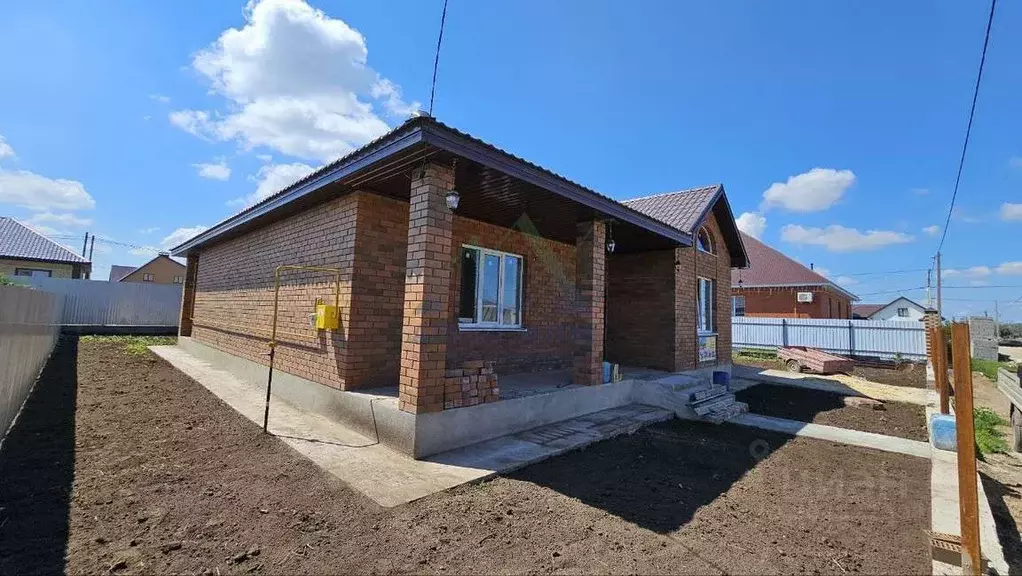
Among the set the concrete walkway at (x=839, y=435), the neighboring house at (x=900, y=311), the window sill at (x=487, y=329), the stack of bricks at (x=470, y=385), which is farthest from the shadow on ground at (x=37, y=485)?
the neighboring house at (x=900, y=311)

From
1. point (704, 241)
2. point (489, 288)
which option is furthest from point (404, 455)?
point (704, 241)

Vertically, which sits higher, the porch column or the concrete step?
the porch column

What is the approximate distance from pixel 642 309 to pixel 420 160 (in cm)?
675

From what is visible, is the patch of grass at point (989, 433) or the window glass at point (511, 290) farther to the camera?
the window glass at point (511, 290)

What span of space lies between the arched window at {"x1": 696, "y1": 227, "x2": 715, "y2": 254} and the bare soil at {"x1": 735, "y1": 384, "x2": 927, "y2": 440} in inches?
137

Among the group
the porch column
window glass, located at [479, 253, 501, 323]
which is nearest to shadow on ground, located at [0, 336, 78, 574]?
window glass, located at [479, 253, 501, 323]

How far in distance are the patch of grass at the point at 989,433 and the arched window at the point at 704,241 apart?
5.68 meters

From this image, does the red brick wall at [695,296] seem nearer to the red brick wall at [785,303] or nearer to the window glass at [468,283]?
the window glass at [468,283]

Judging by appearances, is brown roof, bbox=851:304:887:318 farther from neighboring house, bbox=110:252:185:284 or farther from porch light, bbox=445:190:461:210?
neighboring house, bbox=110:252:185:284

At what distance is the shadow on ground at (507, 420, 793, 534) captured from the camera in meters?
3.67

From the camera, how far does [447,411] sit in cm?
473

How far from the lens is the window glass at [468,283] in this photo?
7086mm

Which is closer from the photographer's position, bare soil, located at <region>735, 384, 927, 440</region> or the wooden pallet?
bare soil, located at <region>735, 384, 927, 440</region>

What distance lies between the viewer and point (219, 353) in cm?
986
